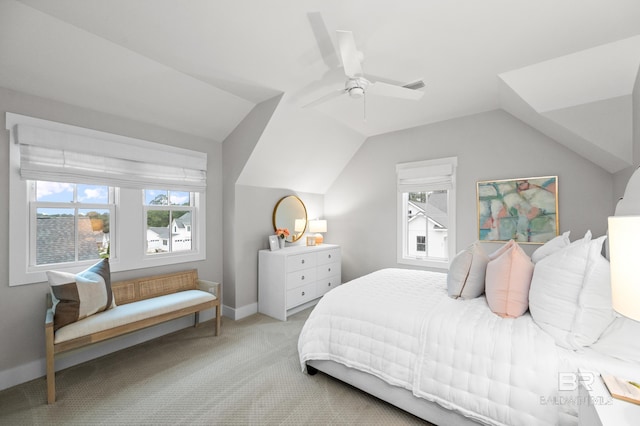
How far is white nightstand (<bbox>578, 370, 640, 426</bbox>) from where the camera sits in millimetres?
933

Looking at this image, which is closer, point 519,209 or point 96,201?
point 96,201

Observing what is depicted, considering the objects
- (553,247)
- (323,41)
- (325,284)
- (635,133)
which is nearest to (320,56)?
(323,41)

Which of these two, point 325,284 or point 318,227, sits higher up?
point 318,227

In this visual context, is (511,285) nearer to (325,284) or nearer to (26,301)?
(325,284)

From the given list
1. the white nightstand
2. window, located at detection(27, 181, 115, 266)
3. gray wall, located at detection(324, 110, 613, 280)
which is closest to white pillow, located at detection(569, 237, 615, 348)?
the white nightstand

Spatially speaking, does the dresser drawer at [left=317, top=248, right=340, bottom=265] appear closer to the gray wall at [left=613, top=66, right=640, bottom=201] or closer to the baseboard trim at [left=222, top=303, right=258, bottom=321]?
the baseboard trim at [left=222, top=303, right=258, bottom=321]

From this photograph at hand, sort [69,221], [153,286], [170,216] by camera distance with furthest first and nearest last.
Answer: [170,216] < [153,286] < [69,221]

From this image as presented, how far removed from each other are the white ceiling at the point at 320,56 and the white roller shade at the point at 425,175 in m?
0.81

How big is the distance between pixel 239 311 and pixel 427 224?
2942 mm

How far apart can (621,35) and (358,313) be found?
2.77 meters

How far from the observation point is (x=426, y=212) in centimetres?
405

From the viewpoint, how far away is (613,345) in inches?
54.4

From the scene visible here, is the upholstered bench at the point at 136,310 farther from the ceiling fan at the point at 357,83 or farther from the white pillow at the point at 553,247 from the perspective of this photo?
the white pillow at the point at 553,247

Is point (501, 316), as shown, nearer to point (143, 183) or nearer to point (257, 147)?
point (257, 147)
